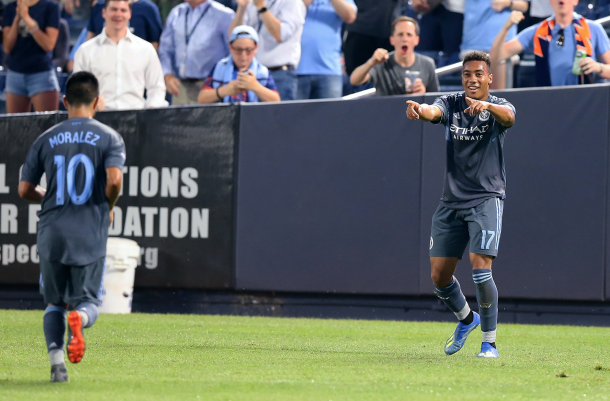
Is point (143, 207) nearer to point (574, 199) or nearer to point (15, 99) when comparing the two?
point (15, 99)

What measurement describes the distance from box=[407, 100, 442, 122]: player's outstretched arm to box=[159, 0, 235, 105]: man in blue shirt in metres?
5.64

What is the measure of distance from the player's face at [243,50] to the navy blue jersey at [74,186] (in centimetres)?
540

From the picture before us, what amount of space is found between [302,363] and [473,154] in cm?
196

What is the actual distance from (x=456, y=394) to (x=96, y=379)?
2033mm

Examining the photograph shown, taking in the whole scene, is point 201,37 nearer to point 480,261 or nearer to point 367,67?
point 367,67

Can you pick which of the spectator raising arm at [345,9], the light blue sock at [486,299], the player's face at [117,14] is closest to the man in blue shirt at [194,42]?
the player's face at [117,14]

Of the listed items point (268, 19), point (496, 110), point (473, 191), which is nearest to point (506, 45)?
point (268, 19)

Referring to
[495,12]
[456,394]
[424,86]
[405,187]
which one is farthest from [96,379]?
[495,12]

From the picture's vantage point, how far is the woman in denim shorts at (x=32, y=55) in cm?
1183

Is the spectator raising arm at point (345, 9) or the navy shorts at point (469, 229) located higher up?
the spectator raising arm at point (345, 9)

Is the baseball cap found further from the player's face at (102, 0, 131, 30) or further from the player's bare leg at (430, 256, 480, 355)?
the player's bare leg at (430, 256, 480, 355)

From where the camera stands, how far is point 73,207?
210 inches

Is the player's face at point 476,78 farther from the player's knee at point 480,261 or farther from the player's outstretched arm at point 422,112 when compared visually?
the player's knee at point 480,261

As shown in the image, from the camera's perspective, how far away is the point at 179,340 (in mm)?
7805
